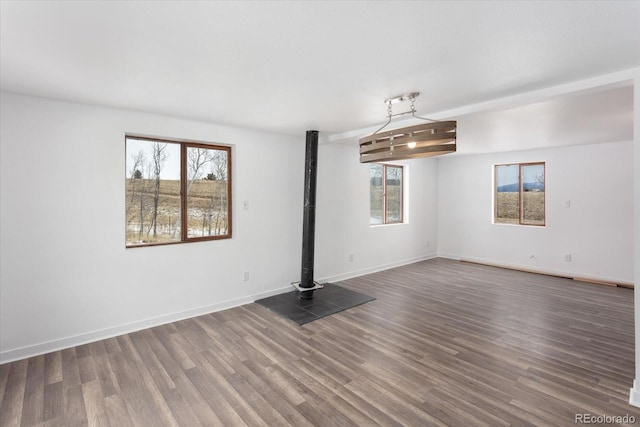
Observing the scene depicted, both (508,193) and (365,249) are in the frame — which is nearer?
(365,249)

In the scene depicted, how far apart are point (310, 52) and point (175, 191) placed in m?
2.60

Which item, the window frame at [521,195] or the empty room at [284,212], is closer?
the empty room at [284,212]

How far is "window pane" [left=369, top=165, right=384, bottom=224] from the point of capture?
6172mm

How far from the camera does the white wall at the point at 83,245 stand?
2.86m

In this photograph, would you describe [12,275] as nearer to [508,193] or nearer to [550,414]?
[550,414]

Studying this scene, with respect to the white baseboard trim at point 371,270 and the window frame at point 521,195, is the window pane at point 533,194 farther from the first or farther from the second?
the white baseboard trim at point 371,270

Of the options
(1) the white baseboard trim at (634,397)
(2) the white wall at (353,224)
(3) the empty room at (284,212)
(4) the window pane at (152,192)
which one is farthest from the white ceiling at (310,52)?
(1) the white baseboard trim at (634,397)

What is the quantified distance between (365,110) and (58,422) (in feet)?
11.9

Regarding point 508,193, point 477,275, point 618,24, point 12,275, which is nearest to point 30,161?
point 12,275

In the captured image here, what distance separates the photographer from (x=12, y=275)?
9.37 feet

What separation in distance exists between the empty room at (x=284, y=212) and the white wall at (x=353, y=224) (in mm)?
67

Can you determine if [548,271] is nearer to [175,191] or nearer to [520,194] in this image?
[520,194]

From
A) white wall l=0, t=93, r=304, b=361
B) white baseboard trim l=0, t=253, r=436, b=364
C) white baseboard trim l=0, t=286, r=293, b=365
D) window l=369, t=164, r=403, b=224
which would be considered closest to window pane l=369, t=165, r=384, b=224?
window l=369, t=164, r=403, b=224

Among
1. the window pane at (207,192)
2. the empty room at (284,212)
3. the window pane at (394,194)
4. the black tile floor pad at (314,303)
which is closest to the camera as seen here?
the empty room at (284,212)
